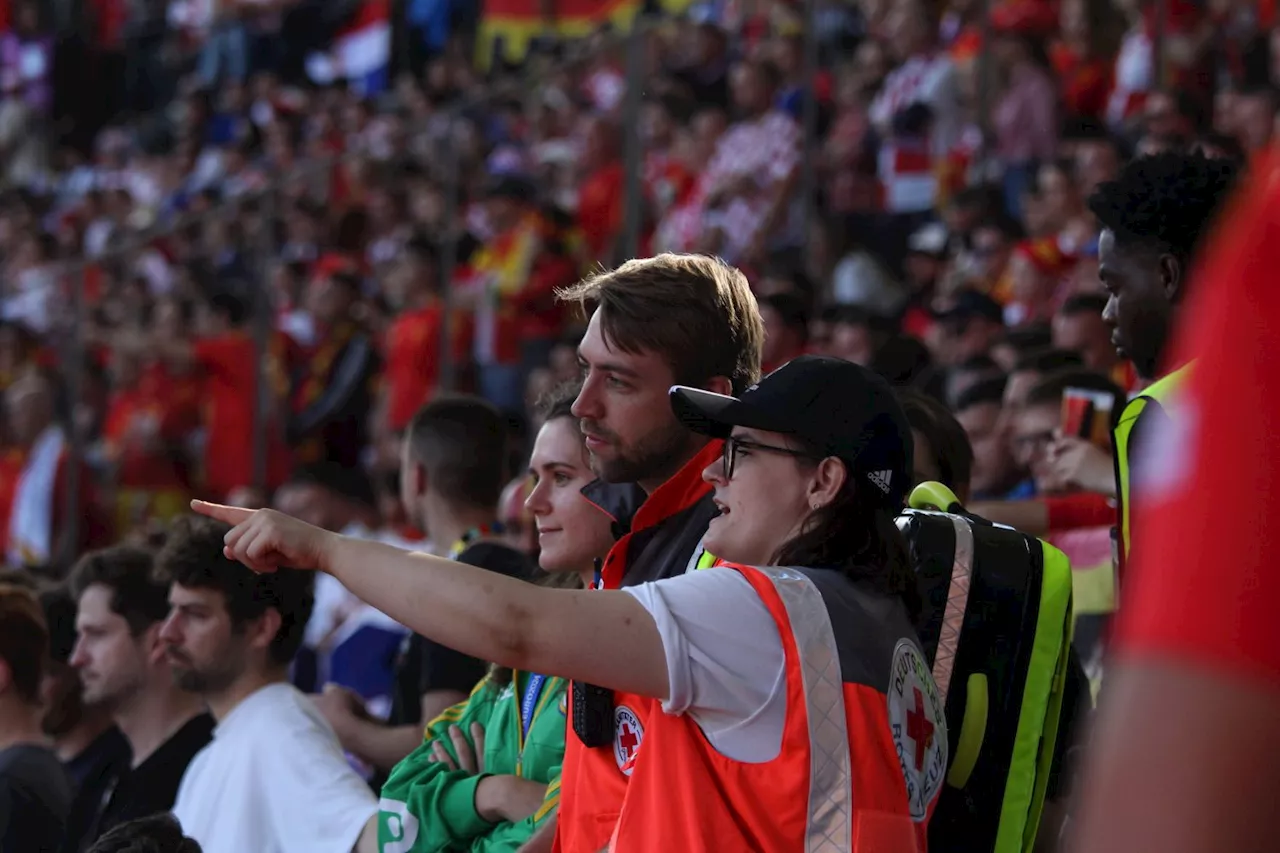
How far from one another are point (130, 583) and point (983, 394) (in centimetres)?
266

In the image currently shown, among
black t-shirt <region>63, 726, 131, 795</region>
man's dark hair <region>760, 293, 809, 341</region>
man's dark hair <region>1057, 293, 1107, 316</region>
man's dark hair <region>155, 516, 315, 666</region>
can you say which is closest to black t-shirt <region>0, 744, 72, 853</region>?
black t-shirt <region>63, 726, 131, 795</region>

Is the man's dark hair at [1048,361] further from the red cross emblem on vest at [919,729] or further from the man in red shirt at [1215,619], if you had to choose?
the man in red shirt at [1215,619]

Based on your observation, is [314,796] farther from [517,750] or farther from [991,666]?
[991,666]

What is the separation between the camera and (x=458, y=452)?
4879 millimetres

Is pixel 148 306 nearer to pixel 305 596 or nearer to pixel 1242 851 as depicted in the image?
pixel 305 596

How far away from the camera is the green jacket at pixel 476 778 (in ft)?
11.0

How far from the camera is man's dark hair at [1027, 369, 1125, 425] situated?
4359 mm

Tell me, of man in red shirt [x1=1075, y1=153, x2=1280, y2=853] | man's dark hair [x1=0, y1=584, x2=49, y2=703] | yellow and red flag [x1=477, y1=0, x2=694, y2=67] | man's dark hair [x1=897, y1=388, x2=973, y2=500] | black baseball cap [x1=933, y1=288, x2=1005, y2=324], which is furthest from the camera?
yellow and red flag [x1=477, y1=0, x2=694, y2=67]

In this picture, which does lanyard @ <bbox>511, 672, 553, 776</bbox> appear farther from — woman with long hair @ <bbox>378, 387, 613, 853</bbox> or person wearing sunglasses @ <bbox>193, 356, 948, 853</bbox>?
person wearing sunglasses @ <bbox>193, 356, 948, 853</bbox>

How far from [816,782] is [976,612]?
778 millimetres

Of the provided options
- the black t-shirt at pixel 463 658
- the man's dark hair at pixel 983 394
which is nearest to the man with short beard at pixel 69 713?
the black t-shirt at pixel 463 658

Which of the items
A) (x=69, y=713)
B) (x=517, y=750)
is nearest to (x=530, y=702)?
(x=517, y=750)

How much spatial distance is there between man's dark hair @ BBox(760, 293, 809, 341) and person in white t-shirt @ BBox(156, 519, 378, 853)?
2564 millimetres

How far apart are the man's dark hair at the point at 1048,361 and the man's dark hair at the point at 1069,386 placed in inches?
7.9
